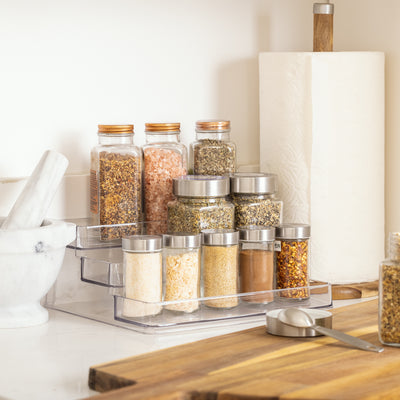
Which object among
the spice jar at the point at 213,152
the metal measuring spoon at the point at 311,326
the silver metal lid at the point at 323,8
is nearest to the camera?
the metal measuring spoon at the point at 311,326

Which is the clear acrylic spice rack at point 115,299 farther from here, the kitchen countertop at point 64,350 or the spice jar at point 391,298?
the spice jar at point 391,298

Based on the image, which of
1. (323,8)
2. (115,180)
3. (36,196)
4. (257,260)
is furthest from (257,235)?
(323,8)

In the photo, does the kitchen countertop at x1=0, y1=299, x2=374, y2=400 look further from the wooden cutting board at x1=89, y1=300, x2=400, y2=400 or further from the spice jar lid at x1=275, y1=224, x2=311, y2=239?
the spice jar lid at x1=275, y1=224, x2=311, y2=239

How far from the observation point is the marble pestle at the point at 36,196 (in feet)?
3.66

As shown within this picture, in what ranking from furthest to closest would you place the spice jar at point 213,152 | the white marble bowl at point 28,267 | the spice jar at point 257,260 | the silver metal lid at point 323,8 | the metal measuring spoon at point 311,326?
1. the silver metal lid at point 323,8
2. the spice jar at point 213,152
3. the spice jar at point 257,260
4. the white marble bowl at point 28,267
5. the metal measuring spoon at point 311,326

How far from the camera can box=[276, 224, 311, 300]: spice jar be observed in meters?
1.25

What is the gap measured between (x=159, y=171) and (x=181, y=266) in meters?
0.20

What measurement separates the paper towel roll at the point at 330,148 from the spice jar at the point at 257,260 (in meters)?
0.20

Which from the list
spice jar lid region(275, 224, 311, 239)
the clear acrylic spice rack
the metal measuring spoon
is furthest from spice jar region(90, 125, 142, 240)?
the metal measuring spoon

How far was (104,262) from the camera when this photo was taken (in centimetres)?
117

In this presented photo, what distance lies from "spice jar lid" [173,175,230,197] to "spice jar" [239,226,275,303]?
0.07 m

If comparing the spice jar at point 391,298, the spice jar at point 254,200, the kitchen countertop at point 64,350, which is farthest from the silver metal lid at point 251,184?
the spice jar at point 391,298

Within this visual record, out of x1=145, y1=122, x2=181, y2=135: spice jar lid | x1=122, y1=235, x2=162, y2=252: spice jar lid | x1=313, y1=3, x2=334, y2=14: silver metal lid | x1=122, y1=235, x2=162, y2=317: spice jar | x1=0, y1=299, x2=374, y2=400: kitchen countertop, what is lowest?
x1=0, y1=299, x2=374, y2=400: kitchen countertop

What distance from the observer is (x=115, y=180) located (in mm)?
1252
